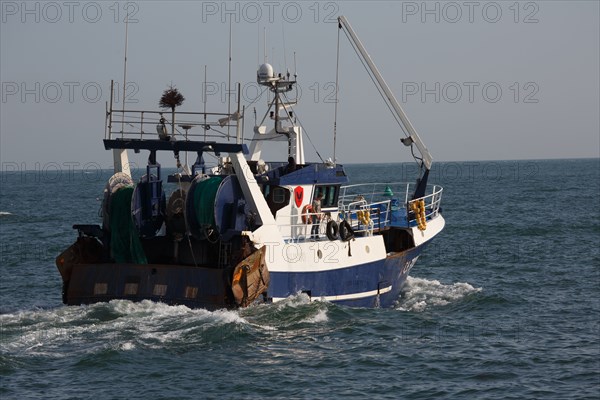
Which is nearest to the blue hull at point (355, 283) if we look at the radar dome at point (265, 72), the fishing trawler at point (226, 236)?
the fishing trawler at point (226, 236)

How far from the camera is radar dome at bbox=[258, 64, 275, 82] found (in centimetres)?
2744

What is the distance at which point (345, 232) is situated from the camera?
25875 mm

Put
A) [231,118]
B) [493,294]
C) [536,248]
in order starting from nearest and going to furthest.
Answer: [231,118] → [493,294] → [536,248]

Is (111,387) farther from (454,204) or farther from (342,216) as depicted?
(454,204)

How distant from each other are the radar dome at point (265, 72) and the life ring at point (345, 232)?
4842 mm

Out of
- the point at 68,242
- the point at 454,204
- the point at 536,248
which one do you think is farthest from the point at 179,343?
the point at 454,204

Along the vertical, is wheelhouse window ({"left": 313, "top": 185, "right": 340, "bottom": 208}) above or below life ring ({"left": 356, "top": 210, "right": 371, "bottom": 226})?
above

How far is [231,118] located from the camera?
80.9 ft

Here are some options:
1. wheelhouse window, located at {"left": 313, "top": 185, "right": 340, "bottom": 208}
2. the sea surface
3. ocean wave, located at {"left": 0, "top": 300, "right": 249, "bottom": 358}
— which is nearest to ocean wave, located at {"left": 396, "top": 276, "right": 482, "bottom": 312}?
the sea surface

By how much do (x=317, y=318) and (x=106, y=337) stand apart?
542cm

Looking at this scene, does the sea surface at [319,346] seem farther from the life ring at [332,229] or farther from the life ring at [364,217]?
the life ring at [364,217]

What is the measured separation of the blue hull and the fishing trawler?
0.10 ft

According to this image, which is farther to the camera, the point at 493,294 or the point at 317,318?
the point at 493,294

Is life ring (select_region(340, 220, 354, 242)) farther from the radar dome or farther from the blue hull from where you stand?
the radar dome
